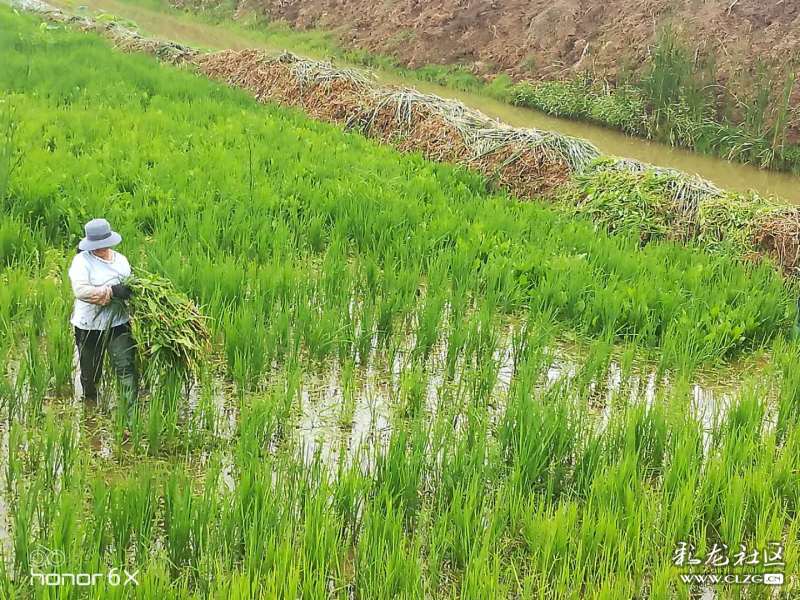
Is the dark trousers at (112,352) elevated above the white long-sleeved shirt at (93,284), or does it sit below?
below

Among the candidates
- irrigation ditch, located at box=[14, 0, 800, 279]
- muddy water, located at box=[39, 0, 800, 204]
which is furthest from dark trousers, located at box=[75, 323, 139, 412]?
irrigation ditch, located at box=[14, 0, 800, 279]

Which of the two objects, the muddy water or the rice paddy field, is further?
the muddy water

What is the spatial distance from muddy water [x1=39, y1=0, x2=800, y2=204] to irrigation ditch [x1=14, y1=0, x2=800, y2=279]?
262 centimetres

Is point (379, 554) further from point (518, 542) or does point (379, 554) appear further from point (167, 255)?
point (167, 255)

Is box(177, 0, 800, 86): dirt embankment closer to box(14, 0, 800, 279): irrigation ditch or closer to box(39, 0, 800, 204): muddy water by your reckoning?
box(39, 0, 800, 204): muddy water

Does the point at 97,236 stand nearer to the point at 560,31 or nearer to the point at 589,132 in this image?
the point at 589,132

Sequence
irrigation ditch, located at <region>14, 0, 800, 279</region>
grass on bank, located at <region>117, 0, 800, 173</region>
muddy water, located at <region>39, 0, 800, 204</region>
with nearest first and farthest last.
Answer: irrigation ditch, located at <region>14, 0, 800, 279</region>, muddy water, located at <region>39, 0, 800, 204</region>, grass on bank, located at <region>117, 0, 800, 173</region>

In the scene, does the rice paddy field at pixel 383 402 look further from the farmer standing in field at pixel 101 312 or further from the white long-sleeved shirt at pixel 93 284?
the white long-sleeved shirt at pixel 93 284

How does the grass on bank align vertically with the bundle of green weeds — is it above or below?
above

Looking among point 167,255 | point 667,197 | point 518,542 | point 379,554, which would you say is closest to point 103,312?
point 167,255

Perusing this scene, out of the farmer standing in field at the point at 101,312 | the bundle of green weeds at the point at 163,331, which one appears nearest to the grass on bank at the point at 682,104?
the bundle of green weeds at the point at 163,331

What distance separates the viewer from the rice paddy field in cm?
250

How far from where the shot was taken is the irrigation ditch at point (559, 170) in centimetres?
635

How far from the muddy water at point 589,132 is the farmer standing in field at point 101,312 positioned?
2.07 meters
